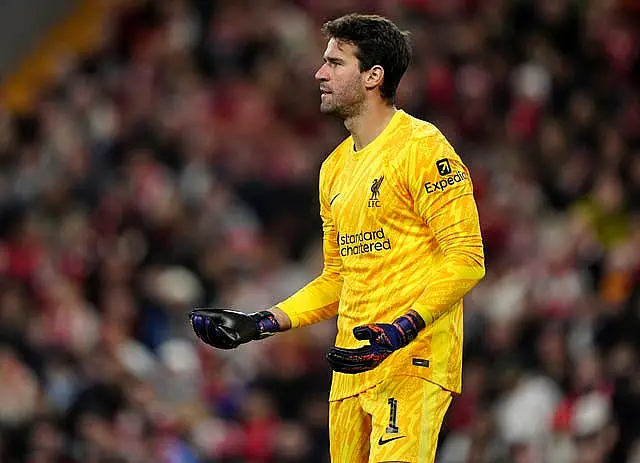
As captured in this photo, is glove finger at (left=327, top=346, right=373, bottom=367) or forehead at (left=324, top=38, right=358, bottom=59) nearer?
glove finger at (left=327, top=346, right=373, bottom=367)

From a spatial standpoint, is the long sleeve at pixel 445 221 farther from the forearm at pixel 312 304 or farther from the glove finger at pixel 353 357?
the forearm at pixel 312 304

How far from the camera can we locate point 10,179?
1642 centimetres

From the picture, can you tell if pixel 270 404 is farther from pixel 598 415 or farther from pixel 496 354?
pixel 598 415

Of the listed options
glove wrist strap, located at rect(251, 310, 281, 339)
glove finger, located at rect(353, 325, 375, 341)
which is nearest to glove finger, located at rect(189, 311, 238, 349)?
glove wrist strap, located at rect(251, 310, 281, 339)

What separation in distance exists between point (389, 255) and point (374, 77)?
751mm

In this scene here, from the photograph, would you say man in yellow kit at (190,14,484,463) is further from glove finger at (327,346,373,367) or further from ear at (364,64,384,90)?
glove finger at (327,346,373,367)

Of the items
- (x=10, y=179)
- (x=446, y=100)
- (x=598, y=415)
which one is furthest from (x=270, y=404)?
(x=10, y=179)

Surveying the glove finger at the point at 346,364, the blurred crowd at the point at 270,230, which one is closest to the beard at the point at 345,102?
the glove finger at the point at 346,364

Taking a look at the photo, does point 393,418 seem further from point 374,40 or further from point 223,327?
point 374,40

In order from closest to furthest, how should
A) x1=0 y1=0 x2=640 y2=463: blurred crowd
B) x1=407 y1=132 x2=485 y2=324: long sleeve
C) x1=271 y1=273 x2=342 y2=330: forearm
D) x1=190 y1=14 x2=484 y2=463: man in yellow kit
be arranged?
x1=407 y1=132 x2=485 y2=324: long sleeve, x1=190 y1=14 x2=484 y2=463: man in yellow kit, x1=271 y1=273 x2=342 y2=330: forearm, x1=0 y1=0 x2=640 y2=463: blurred crowd

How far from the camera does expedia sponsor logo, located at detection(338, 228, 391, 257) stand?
21.2 ft

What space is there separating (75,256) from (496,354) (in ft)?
15.6

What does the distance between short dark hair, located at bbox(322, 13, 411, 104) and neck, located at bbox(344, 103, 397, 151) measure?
0.45 ft

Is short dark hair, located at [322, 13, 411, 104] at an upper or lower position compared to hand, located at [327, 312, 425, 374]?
upper
